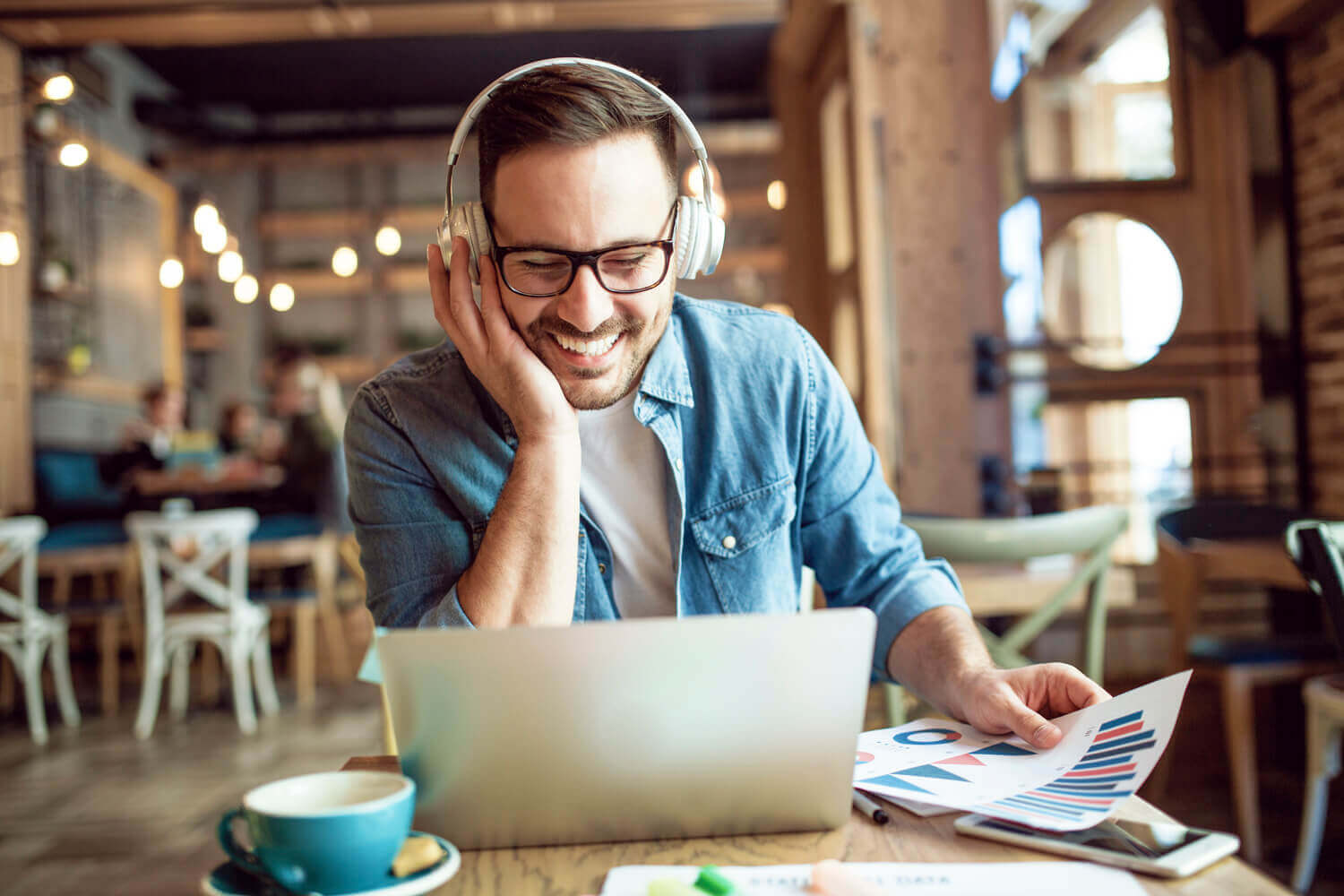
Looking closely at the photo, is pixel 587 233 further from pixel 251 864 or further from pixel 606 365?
pixel 251 864

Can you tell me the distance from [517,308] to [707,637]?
56cm

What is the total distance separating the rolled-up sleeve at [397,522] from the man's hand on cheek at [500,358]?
123 millimetres

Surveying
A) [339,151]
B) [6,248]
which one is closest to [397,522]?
[6,248]

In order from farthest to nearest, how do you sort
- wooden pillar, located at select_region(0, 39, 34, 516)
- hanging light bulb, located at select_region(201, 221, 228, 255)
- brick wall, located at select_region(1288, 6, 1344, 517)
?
wooden pillar, located at select_region(0, 39, 34, 516)
hanging light bulb, located at select_region(201, 221, 228, 255)
brick wall, located at select_region(1288, 6, 1344, 517)

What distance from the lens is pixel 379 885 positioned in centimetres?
59

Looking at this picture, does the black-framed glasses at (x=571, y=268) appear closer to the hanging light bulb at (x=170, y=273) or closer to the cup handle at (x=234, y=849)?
the cup handle at (x=234, y=849)

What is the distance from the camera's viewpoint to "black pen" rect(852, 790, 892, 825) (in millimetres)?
703

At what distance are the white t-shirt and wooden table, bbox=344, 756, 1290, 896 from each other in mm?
520

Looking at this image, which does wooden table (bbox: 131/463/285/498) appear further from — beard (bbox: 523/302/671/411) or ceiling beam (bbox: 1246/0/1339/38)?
beard (bbox: 523/302/671/411)

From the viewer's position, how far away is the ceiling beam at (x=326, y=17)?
20.4 feet

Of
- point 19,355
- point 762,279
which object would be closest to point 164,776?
point 19,355

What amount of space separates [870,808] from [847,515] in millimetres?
519

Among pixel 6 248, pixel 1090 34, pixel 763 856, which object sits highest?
pixel 1090 34

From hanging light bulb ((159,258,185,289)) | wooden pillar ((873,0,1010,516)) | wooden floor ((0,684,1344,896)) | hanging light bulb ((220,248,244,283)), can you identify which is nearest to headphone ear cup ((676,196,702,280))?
wooden floor ((0,684,1344,896))
